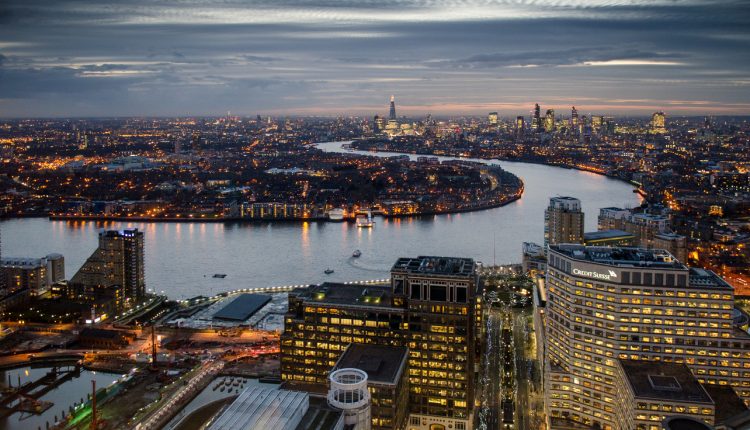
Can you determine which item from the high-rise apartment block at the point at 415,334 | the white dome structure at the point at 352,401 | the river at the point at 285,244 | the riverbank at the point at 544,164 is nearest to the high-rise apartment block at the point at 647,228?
the river at the point at 285,244

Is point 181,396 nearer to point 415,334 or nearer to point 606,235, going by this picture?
point 415,334

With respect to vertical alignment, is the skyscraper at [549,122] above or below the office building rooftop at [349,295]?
above

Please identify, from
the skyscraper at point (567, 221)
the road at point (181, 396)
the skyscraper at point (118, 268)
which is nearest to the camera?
the road at point (181, 396)

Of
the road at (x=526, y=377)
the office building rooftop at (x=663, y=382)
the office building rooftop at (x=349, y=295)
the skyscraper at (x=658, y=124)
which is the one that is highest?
the skyscraper at (x=658, y=124)

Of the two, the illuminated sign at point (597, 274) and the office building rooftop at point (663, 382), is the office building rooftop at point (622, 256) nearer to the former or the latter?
the illuminated sign at point (597, 274)

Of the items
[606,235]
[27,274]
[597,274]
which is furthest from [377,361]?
[606,235]

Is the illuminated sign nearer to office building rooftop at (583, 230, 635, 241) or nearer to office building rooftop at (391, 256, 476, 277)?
office building rooftop at (391, 256, 476, 277)

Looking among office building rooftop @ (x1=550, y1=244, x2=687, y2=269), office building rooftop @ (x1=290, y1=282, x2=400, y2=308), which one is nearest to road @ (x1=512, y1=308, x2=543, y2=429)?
office building rooftop @ (x1=550, y1=244, x2=687, y2=269)

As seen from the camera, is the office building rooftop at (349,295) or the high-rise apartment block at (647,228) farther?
the high-rise apartment block at (647,228)
